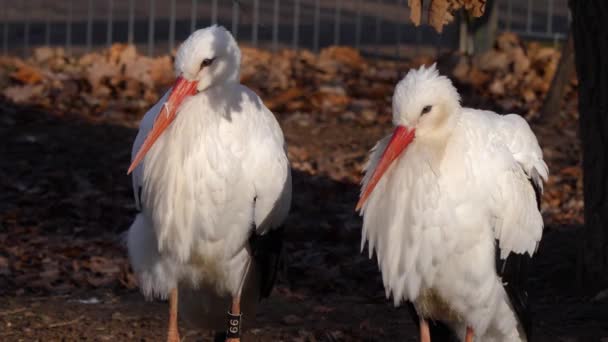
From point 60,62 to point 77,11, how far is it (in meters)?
1.31

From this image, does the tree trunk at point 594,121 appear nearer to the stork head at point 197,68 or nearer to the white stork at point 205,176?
the white stork at point 205,176

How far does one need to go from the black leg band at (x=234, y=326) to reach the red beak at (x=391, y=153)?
101 centimetres

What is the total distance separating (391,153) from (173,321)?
4.22ft

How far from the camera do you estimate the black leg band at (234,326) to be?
5422 millimetres

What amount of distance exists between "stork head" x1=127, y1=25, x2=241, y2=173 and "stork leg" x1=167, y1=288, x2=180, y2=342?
0.63m

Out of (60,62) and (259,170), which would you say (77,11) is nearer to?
(60,62)

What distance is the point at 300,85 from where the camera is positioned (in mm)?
10148

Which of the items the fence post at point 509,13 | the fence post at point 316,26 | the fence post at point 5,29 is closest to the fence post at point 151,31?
the fence post at point 5,29

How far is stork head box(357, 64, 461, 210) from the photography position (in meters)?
4.66

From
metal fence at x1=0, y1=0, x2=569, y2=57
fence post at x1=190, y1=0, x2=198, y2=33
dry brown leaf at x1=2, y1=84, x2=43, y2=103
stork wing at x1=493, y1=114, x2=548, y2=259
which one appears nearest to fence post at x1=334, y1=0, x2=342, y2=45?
metal fence at x1=0, y1=0, x2=569, y2=57

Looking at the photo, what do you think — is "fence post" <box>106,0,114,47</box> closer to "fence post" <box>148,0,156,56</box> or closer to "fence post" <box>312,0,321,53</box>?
"fence post" <box>148,0,156,56</box>

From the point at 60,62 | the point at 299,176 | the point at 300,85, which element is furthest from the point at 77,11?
the point at 299,176

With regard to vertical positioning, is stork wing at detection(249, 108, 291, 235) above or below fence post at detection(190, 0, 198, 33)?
below

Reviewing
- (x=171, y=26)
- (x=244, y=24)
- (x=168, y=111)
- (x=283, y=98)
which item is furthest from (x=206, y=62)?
(x=244, y=24)
